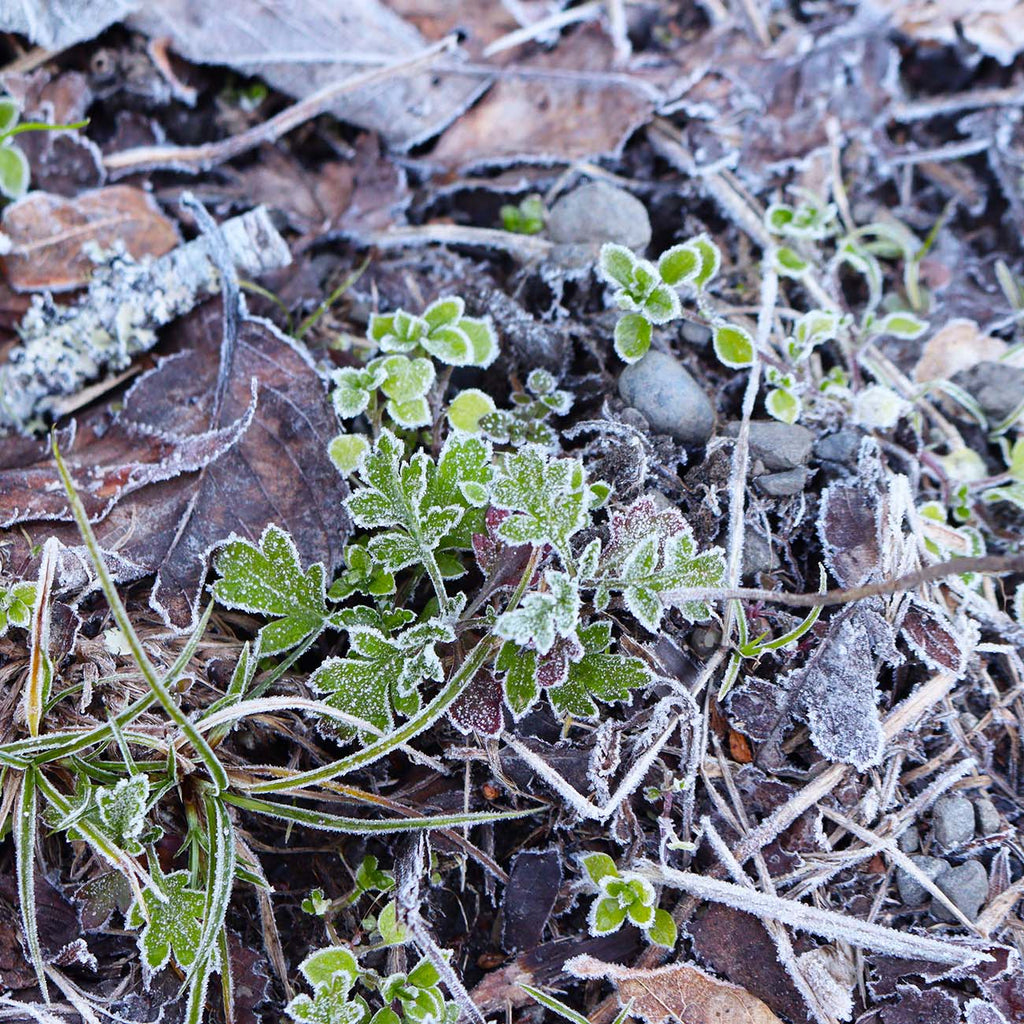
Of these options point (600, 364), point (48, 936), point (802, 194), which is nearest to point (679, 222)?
point (802, 194)

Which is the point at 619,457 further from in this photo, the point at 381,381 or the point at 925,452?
the point at 925,452

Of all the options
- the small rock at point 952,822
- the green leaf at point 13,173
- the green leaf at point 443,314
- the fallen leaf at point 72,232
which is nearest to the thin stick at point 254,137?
the fallen leaf at point 72,232

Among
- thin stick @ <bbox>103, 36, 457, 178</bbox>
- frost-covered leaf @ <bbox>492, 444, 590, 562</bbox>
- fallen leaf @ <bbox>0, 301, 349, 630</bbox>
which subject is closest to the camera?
frost-covered leaf @ <bbox>492, 444, 590, 562</bbox>

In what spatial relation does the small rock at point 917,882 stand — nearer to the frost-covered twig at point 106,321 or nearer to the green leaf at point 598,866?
the green leaf at point 598,866

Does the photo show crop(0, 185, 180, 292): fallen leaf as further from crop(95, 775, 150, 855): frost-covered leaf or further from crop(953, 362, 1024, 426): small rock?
crop(953, 362, 1024, 426): small rock

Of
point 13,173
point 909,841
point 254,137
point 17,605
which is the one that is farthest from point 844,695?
A: point 13,173

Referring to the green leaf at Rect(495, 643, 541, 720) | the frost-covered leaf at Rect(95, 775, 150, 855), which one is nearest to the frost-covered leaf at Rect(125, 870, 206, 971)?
the frost-covered leaf at Rect(95, 775, 150, 855)
